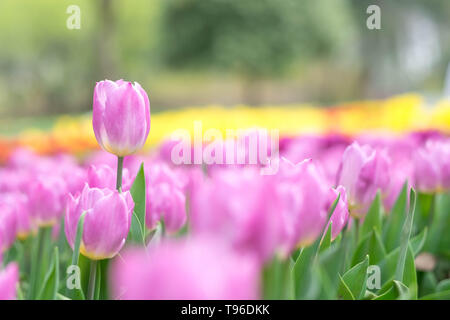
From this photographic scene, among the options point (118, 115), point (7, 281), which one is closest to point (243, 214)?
point (7, 281)

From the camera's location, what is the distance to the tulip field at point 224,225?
0.92ft

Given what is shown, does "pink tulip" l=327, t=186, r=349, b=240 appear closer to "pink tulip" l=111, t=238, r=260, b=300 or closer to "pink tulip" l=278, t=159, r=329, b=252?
"pink tulip" l=278, t=159, r=329, b=252

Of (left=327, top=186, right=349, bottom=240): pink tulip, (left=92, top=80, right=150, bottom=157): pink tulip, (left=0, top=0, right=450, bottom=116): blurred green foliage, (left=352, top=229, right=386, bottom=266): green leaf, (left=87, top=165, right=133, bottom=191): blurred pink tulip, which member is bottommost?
(left=352, top=229, right=386, bottom=266): green leaf

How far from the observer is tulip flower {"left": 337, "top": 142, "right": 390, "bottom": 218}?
62 cm

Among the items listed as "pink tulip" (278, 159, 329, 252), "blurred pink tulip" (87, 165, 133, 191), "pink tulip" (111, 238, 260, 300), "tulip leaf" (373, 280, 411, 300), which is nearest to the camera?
"pink tulip" (111, 238, 260, 300)

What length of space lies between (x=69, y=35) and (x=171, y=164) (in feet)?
47.1

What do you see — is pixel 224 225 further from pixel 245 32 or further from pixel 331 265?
pixel 245 32

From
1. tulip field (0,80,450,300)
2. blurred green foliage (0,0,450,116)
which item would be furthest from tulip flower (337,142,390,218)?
blurred green foliage (0,0,450,116)

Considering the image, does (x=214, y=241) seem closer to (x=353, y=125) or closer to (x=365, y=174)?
(x=365, y=174)

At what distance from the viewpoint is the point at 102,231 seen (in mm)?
517

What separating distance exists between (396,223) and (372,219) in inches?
1.6

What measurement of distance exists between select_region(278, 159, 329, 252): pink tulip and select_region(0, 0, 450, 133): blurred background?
8.46 m

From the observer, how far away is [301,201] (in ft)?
1.30

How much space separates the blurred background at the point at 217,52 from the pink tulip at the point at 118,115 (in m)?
8.29
